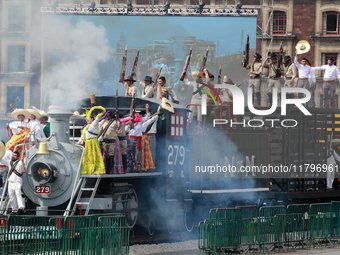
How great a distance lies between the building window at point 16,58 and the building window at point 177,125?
30.6 meters

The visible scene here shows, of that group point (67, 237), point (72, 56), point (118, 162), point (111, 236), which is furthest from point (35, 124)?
point (72, 56)

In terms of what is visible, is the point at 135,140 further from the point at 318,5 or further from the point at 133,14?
the point at 318,5

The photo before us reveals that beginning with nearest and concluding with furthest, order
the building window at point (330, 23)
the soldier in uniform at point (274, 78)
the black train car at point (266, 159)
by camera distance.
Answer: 1. the black train car at point (266, 159)
2. the soldier in uniform at point (274, 78)
3. the building window at point (330, 23)

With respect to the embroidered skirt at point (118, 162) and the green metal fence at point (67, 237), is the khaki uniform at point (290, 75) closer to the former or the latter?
the embroidered skirt at point (118, 162)

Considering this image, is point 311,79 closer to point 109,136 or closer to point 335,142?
point 335,142

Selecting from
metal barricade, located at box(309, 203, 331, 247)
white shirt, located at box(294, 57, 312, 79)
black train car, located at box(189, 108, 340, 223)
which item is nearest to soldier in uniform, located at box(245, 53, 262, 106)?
white shirt, located at box(294, 57, 312, 79)

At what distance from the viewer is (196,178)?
49.4 feet

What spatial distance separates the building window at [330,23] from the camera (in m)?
43.0

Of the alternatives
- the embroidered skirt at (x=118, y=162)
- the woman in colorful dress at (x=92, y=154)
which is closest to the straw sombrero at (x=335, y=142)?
the embroidered skirt at (x=118, y=162)

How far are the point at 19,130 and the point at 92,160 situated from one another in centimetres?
309

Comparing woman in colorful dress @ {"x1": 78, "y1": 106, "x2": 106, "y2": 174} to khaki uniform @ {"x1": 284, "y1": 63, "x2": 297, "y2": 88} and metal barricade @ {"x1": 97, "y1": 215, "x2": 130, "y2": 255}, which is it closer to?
metal barricade @ {"x1": 97, "y1": 215, "x2": 130, "y2": 255}

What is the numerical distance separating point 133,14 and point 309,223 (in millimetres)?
21185

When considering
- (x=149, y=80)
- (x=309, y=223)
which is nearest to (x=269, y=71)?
(x=149, y=80)

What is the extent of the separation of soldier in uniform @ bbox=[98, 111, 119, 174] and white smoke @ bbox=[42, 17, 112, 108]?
147 cm
